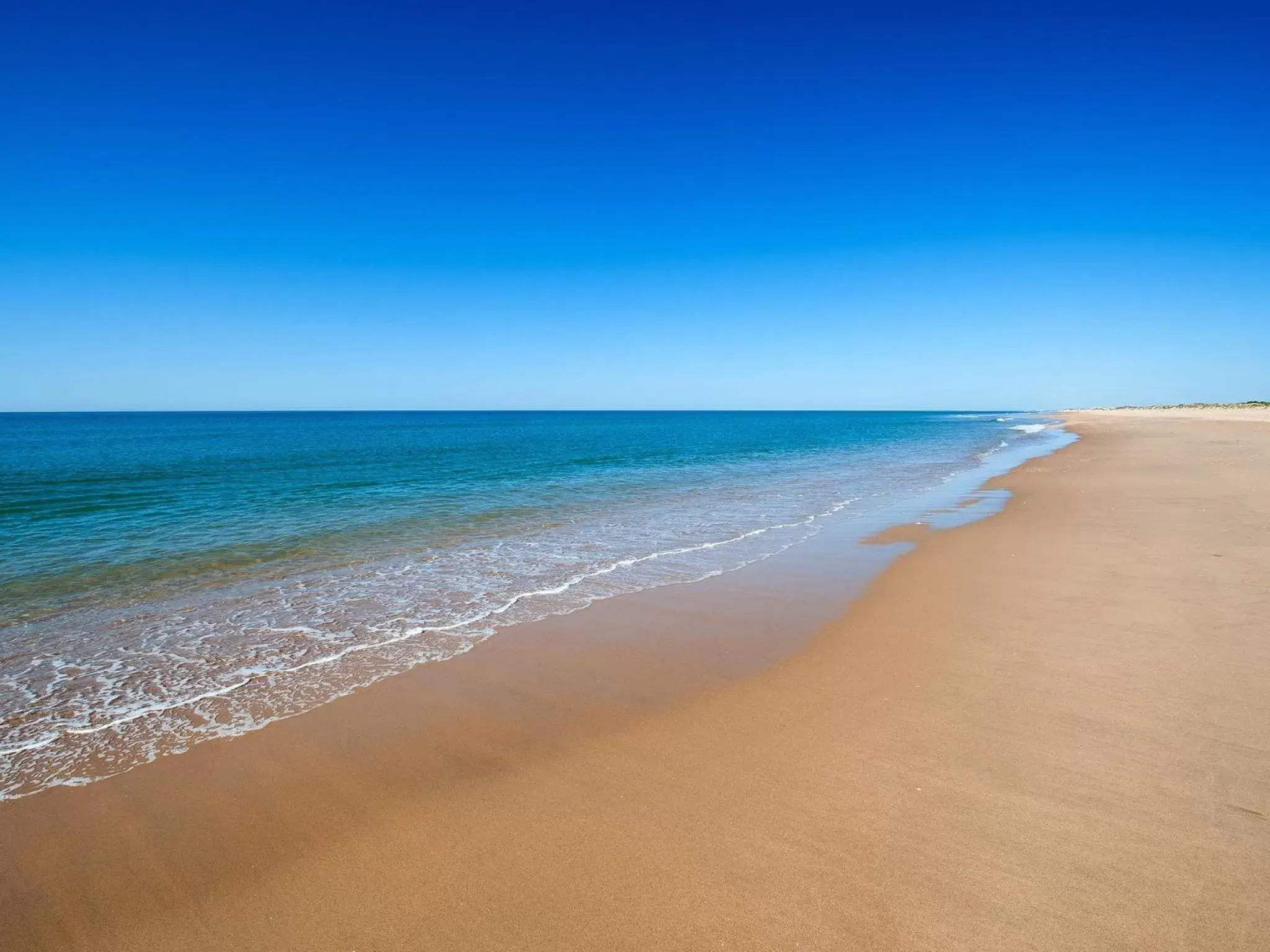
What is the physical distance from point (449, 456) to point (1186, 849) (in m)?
42.5

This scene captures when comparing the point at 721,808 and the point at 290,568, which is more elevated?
the point at 721,808

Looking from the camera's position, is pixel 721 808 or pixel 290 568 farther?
pixel 290 568

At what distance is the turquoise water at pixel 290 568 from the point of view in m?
6.29

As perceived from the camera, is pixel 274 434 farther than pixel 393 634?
Yes

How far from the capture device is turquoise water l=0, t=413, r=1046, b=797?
6.29m

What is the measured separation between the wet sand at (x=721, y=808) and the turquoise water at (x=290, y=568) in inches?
42.0

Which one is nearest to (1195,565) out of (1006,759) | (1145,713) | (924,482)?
(1145,713)

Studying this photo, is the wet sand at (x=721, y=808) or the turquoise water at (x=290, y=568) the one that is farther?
the turquoise water at (x=290, y=568)

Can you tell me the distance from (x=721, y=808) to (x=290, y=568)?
10781mm

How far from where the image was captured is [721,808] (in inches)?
166

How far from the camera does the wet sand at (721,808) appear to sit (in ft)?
10.8

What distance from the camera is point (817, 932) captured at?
10.5 ft

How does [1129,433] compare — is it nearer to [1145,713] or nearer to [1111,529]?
[1111,529]

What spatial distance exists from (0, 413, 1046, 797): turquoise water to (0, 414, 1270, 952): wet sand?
107cm
